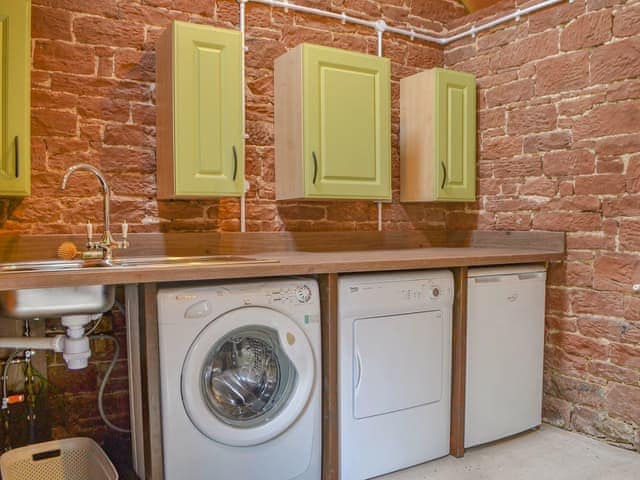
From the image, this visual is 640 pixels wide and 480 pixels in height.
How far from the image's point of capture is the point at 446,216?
3.65 m

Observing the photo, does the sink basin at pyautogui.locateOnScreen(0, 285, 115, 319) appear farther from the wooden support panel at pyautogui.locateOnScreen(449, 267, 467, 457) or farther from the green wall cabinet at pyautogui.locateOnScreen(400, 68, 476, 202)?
the green wall cabinet at pyautogui.locateOnScreen(400, 68, 476, 202)

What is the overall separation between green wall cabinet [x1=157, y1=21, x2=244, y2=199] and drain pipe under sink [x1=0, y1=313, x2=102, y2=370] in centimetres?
71

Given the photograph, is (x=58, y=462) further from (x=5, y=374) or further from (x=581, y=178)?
(x=581, y=178)

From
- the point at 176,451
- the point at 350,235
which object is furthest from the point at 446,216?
the point at 176,451

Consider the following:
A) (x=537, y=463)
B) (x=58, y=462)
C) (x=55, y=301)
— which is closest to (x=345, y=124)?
(x=55, y=301)

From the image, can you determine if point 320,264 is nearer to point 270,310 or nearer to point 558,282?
point 270,310

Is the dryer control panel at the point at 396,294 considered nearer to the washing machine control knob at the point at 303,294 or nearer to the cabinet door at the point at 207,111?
the washing machine control knob at the point at 303,294

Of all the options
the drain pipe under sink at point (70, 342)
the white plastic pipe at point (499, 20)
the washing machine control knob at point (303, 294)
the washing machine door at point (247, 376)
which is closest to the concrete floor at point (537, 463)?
the washing machine door at point (247, 376)

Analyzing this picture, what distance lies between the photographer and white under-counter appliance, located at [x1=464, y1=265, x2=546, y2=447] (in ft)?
8.65

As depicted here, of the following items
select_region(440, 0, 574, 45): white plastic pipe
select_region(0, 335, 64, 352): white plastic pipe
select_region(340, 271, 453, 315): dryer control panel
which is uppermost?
select_region(440, 0, 574, 45): white plastic pipe

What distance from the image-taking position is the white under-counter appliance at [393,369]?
2.30 metres

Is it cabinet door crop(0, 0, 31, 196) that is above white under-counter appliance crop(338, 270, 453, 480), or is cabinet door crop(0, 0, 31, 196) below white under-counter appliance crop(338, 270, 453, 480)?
above

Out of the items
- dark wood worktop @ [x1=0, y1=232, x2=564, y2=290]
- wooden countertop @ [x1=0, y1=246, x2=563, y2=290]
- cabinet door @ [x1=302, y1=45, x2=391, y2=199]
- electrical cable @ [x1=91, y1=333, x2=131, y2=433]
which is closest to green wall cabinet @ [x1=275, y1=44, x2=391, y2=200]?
cabinet door @ [x1=302, y1=45, x2=391, y2=199]

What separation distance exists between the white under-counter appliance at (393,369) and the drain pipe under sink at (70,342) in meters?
0.96
